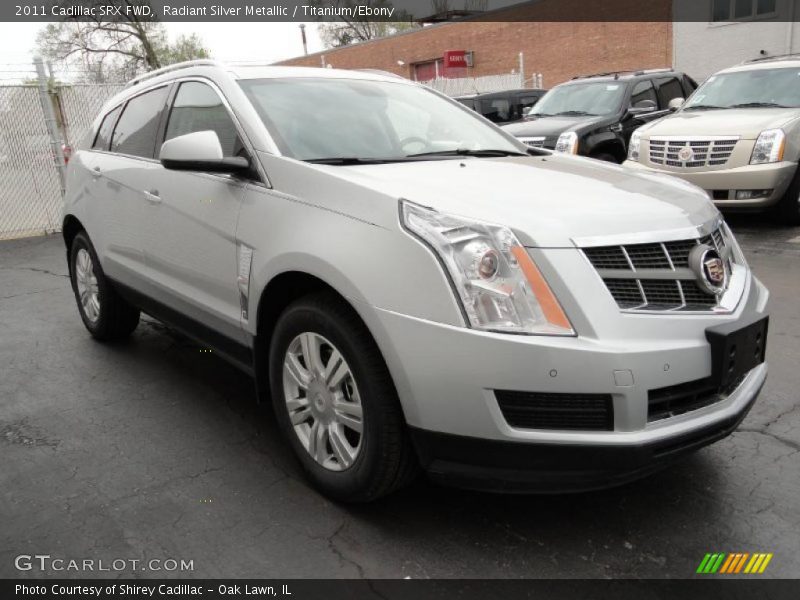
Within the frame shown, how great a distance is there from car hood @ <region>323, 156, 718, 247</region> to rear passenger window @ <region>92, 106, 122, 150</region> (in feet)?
→ 8.40

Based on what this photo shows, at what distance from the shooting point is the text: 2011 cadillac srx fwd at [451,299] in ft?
7.20

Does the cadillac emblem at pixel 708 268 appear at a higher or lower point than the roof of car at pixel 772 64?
lower

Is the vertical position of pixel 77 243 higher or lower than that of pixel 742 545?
higher

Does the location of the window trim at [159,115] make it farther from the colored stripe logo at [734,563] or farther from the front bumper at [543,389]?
the colored stripe logo at [734,563]

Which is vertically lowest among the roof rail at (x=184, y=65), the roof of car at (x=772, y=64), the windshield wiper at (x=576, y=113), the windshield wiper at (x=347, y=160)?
the windshield wiper at (x=576, y=113)

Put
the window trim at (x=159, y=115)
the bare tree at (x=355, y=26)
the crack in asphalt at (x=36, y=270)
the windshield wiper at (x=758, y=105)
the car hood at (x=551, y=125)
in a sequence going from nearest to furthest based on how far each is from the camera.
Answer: the window trim at (x=159, y=115)
the crack in asphalt at (x=36, y=270)
the windshield wiper at (x=758, y=105)
the car hood at (x=551, y=125)
the bare tree at (x=355, y=26)

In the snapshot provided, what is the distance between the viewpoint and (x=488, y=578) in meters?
2.32

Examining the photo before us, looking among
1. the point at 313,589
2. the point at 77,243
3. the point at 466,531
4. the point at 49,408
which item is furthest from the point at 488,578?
the point at 77,243

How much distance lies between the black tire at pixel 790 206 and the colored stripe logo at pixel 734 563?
6.47 m

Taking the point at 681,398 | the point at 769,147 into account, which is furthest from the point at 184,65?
the point at 769,147

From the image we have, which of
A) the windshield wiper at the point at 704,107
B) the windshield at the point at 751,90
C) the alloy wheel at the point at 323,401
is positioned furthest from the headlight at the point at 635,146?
the alloy wheel at the point at 323,401

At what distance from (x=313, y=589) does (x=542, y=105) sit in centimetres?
1008

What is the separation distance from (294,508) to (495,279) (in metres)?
1.27

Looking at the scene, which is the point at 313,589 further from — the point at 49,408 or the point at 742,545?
the point at 49,408
